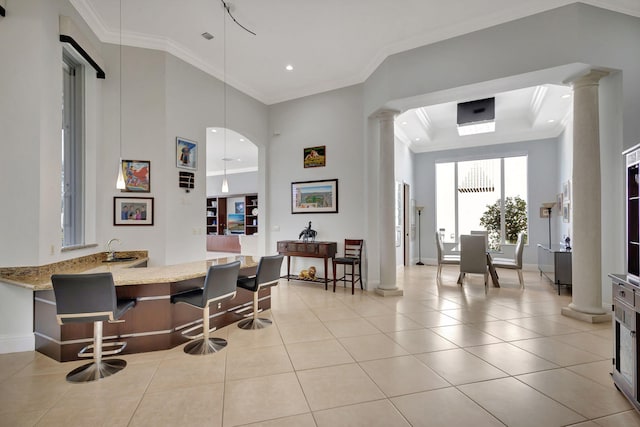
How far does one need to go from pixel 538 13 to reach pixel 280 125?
180 inches

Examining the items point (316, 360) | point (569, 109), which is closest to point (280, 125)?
point (316, 360)

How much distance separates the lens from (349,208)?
5828 millimetres

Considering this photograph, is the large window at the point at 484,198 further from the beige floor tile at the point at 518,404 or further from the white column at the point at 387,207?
the beige floor tile at the point at 518,404

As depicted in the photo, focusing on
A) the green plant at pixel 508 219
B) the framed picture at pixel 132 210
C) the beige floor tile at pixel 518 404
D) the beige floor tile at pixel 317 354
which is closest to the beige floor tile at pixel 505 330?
the beige floor tile at pixel 518 404

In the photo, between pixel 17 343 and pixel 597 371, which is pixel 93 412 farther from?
pixel 597 371

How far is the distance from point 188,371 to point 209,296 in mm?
637

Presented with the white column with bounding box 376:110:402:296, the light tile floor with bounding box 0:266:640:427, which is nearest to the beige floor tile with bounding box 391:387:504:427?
the light tile floor with bounding box 0:266:640:427

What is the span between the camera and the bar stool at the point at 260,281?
11.8 feet

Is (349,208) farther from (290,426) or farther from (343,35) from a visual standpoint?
(290,426)

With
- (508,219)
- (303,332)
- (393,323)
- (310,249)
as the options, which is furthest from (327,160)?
(508,219)

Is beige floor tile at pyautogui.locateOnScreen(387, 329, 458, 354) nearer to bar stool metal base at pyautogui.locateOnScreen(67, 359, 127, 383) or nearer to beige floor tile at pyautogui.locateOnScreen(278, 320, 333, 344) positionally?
beige floor tile at pyautogui.locateOnScreen(278, 320, 333, 344)

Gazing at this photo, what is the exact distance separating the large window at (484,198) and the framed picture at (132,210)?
24.7 feet

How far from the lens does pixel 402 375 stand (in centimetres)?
252

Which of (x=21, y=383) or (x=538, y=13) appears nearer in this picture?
(x=21, y=383)
